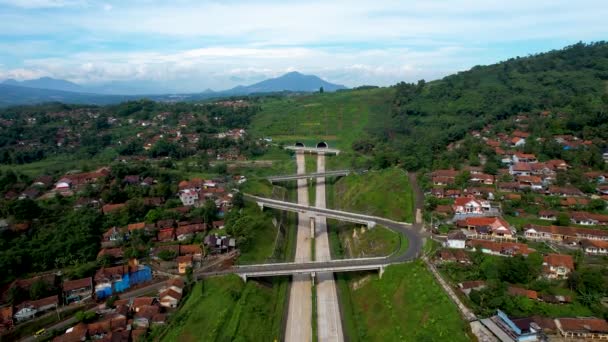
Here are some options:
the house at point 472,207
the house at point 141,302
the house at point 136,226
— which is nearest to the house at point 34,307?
the house at point 141,302

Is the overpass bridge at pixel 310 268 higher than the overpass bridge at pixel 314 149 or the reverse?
the reverse

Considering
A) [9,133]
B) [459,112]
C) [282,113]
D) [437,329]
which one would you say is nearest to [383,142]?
[459,112]

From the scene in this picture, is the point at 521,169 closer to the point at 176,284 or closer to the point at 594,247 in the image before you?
the point at 594,247

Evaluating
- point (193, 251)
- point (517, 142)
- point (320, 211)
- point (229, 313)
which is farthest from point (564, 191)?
point (193, 251)

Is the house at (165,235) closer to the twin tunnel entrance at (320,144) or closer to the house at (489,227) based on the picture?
the house at (489,227)

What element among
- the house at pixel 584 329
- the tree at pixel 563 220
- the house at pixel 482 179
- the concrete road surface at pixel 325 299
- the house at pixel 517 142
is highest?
the house at pixel 517 142

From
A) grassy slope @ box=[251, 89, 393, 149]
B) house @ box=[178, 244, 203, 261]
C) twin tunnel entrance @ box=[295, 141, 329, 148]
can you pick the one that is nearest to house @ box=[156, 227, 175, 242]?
house @ box=[178, 244, 203, 261]

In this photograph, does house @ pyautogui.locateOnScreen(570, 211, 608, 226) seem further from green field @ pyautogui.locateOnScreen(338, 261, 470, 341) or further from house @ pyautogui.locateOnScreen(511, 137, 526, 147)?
house @ pyautogui.locateOnScreen(511, 137, 526, 147)
